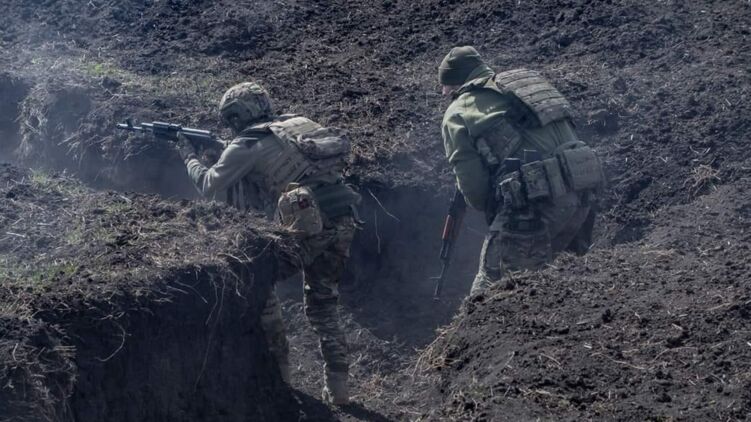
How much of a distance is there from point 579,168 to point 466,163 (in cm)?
86

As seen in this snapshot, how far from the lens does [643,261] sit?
8.55 metres

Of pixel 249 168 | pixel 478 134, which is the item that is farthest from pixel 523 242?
pixel 249 168

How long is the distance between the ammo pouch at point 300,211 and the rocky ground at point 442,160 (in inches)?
48.5

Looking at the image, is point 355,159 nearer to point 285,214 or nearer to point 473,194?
point 473,194

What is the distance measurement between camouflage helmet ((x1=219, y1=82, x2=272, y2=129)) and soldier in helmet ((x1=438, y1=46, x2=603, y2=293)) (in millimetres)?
1487

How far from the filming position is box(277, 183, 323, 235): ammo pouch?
8.22 m

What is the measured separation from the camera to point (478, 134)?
29.8ft

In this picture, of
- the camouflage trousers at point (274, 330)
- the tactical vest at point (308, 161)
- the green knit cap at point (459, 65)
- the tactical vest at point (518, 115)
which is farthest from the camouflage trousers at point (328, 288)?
the green knit cap at point (459, 65)

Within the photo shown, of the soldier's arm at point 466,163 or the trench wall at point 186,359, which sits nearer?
the trench wall at point 186,359

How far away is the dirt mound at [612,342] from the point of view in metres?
6.33

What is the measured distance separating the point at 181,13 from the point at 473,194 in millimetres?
7219

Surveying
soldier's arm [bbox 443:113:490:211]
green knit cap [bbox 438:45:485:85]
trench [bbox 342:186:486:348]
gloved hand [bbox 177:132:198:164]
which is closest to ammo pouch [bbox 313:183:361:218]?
soldier's arm [bbox 443:113:490:211]

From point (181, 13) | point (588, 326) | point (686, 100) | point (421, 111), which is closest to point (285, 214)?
point (588, 326)

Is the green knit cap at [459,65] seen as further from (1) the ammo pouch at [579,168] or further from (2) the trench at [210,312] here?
(2) the trench at [210,312]
